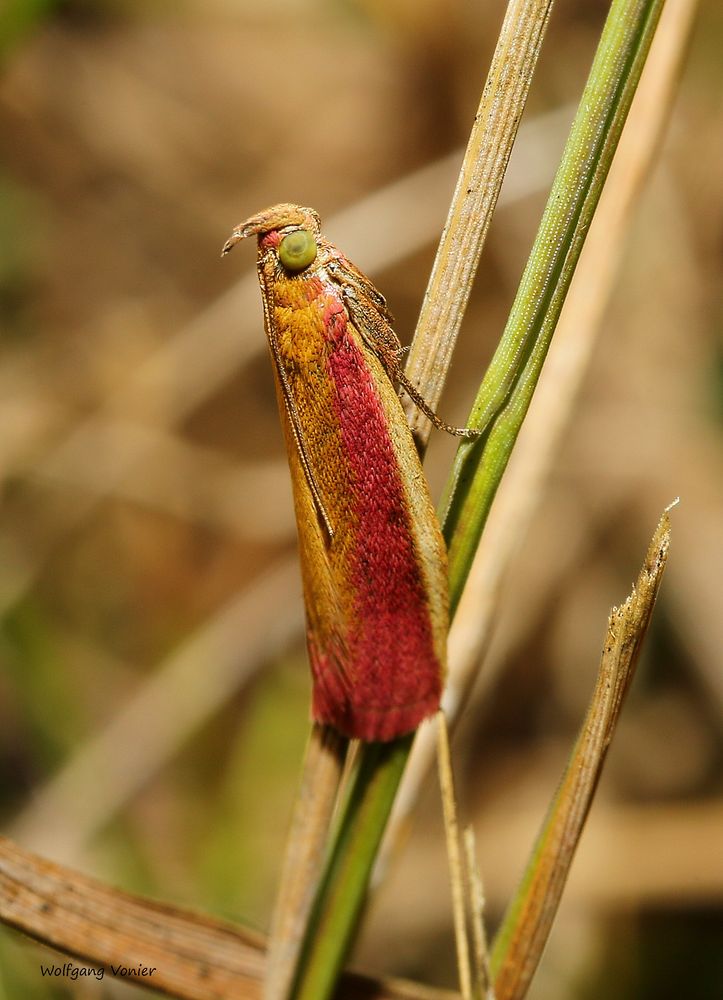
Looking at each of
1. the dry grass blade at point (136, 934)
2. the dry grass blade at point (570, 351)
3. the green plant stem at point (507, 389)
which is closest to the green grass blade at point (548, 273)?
the green plant stem at point (507, 389)

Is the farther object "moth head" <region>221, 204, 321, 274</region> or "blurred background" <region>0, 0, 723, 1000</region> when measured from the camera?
"blurred background" <region>0, 0, 723, 1000</region>

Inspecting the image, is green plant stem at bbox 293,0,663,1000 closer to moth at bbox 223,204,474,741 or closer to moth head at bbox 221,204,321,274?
moth at bbox 223,204,474,741

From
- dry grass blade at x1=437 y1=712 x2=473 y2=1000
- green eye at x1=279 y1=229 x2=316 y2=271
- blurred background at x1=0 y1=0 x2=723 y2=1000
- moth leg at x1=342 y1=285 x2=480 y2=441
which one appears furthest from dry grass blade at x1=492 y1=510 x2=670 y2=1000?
blurred background at x1=0 y1=0 x2=723 y2=1000

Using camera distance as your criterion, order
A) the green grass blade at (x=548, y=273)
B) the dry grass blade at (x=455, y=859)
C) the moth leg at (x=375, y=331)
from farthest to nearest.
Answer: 1. the moth leg at (x=375, y=331)
2. the dry grass blade at (x=455, y=859)
3. the green grass blade at (x=548, y=273)

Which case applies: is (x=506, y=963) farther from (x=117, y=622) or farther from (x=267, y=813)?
(x=117, y=622)

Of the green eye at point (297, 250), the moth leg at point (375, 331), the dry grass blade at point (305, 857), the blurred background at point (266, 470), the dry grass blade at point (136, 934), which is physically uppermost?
the blurred background at point (266, 470)

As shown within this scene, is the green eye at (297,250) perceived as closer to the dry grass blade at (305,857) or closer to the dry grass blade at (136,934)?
the dry grass blade at (305,857)
